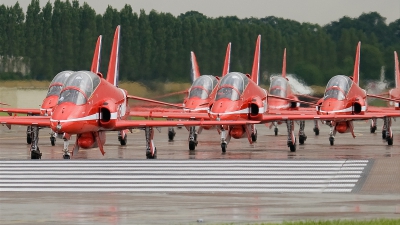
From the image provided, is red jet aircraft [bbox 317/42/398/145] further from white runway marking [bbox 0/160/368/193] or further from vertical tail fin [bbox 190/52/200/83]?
white runway marking [bbox 0/160/368/193]

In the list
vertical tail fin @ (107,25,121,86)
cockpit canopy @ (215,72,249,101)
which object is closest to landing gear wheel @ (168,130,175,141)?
vertical tail fin @ (107,25,121,86)

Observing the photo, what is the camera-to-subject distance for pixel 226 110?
30.6 meters

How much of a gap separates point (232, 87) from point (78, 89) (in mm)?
6908

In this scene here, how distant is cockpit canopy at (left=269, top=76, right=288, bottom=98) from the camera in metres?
47.9

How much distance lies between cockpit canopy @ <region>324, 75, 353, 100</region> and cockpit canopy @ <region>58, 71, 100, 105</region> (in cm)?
1249

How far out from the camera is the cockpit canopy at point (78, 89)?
84.3ft

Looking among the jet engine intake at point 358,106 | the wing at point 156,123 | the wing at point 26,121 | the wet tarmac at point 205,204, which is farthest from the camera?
the jet engine intake at point 358,106

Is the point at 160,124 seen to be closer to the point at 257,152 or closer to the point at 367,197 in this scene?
the point at 257,152

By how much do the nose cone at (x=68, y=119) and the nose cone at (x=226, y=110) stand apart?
5801 mm

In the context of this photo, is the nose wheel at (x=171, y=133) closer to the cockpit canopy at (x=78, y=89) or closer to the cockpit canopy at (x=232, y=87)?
the cockpit canopy at (x=232, y=87)

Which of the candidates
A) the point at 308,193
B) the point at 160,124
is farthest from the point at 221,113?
the point at 308,193

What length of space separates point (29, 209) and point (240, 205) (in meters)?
2.90

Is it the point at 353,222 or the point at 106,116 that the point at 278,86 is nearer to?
the point at 106,116

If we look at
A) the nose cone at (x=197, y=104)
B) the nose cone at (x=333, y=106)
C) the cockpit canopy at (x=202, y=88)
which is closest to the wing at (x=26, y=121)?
the nose cone at (x=197, y=104)
